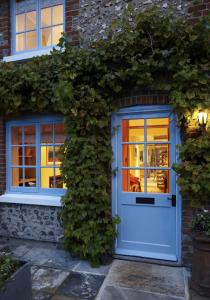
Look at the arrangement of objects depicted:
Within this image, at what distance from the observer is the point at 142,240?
4.18m

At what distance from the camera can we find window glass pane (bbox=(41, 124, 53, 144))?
4.91 meters

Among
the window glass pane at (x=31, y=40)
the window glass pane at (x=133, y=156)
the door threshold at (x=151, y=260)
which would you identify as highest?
the window glass pane at (x=31, y=40)

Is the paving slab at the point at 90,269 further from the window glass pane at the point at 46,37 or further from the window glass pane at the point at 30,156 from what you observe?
the window glass pane at the point at 46,37

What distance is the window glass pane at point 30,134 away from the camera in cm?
505

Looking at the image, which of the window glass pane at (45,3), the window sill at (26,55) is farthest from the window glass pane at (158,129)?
the window glass pane at (45,3)

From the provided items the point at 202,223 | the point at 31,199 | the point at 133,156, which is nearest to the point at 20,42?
the point at 31,199

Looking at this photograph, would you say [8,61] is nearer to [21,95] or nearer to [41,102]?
[21,95]

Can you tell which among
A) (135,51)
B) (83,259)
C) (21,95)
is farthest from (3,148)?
(135,51)

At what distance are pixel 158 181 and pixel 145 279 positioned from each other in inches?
57.2

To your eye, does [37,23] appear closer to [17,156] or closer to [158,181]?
[17,156]

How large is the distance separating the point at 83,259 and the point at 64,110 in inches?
96.6

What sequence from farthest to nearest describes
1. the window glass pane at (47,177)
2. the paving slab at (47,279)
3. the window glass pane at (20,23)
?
the window glass pane at (20,23)
the window glass pane at (47,177)
the paving slab at (47,279)

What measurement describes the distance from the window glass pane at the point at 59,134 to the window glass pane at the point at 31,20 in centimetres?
215

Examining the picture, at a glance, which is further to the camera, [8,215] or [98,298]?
[8,215]
